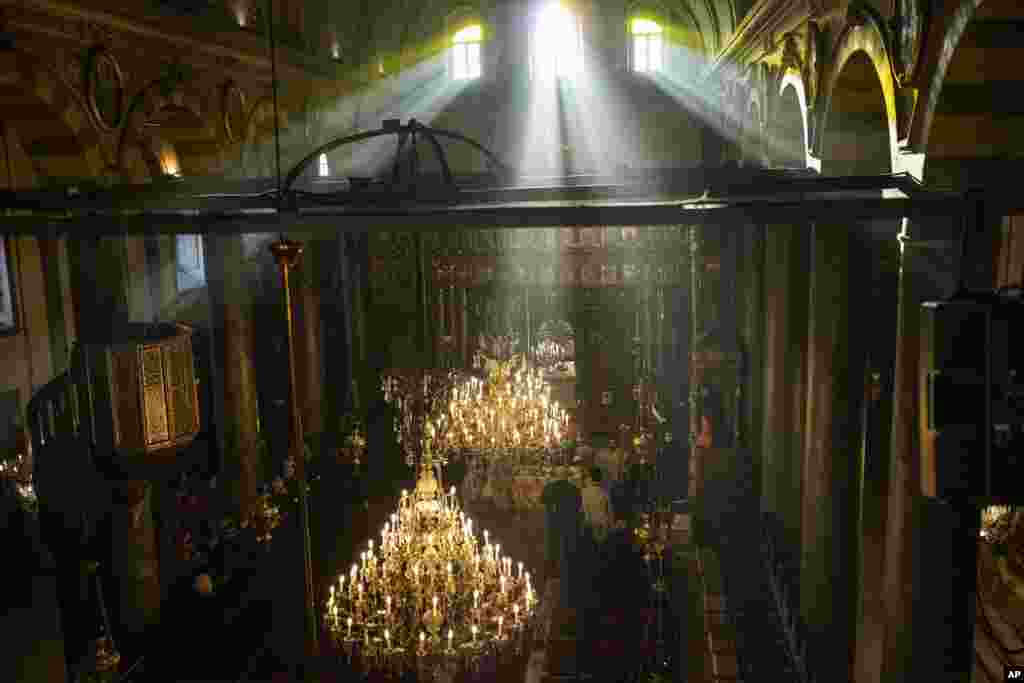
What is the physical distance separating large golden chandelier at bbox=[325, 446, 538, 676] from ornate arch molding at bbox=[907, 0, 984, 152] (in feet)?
13.8

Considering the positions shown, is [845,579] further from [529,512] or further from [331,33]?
[331,33]

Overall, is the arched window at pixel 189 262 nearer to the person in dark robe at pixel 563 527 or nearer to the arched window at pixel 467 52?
the person in dark robe at pixel 563 527

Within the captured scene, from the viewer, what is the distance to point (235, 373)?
1123 cm

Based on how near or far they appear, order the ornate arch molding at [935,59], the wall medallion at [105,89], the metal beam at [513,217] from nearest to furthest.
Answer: the metal beam at [513,217] → the ornate arch molding at [935,59] → the wall medallion at [105,89]

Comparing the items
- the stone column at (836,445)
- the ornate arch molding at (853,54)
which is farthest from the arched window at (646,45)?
the stone column at (836,445)

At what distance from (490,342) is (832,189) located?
1201 cm

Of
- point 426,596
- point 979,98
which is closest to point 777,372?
point 979,98

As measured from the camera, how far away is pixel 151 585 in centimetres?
926

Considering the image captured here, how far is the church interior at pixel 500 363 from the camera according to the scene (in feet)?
10.6

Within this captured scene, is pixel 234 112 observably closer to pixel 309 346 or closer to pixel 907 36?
pixel 309 346

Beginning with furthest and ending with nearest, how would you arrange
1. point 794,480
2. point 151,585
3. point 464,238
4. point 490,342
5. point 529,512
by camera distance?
1. point 490,342
2. point 464,238
3. point 529,512
4. point 794,480
5. point 151,585

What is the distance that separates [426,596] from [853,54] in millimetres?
5688

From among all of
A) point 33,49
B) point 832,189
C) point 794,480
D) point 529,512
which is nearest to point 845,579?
point 794,480

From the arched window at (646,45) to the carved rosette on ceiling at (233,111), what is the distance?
11.6 metres
